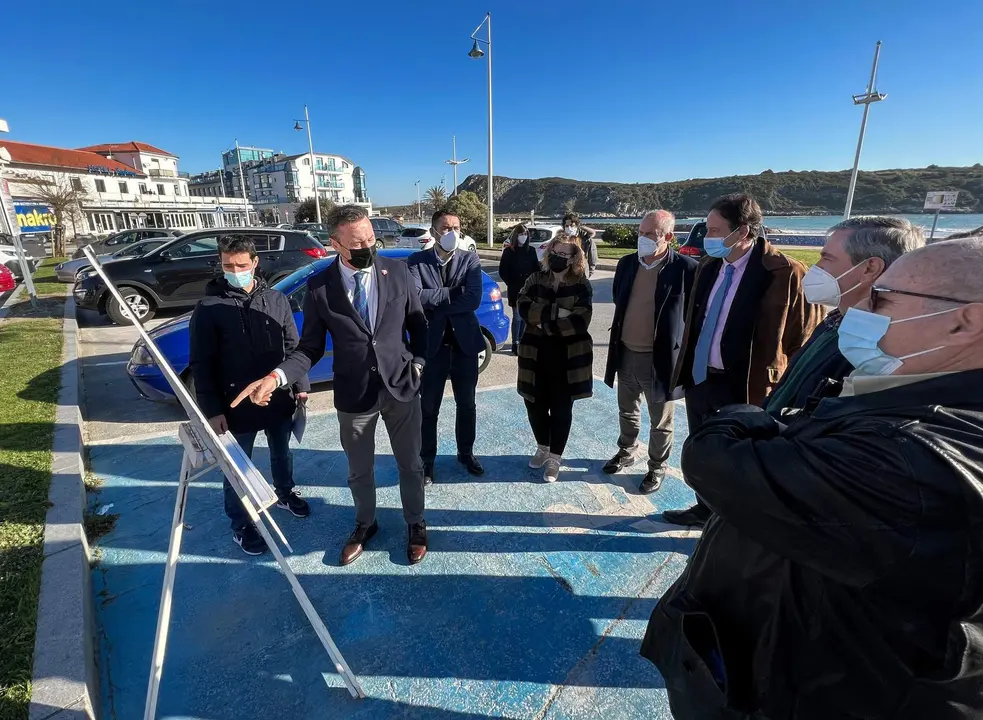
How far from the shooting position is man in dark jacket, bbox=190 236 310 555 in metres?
2.65

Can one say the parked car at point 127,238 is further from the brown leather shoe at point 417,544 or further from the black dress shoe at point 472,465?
the brown leather shoe at point 417,544

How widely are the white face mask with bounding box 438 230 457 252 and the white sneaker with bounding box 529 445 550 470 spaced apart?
172cm

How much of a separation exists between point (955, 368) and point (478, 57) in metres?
25.6

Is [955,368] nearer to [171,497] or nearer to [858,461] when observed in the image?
[858,461]

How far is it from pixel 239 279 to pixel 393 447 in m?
1.32

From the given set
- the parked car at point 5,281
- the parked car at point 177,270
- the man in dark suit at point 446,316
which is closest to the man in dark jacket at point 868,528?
the man in dark suit at point 446,316

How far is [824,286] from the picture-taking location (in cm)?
198

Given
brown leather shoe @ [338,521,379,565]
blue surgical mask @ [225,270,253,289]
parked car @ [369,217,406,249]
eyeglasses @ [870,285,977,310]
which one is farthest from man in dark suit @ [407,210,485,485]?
parked car @ [369,217,406,249]

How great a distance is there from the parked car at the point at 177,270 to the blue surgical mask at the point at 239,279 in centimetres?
631

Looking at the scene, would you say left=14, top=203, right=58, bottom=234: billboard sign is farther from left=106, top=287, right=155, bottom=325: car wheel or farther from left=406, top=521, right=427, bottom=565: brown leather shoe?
left=406, top=521, right=427, bottom=565: brown leather shoe

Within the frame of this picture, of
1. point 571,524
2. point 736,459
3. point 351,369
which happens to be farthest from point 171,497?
point 736,459

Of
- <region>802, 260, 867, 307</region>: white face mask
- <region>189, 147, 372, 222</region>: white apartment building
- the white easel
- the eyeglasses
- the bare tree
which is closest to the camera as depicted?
the eyeglasses

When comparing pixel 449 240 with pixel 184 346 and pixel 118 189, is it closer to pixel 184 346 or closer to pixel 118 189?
pixel 184 346

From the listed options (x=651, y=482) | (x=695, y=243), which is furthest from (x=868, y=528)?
(x=695, y=243)
